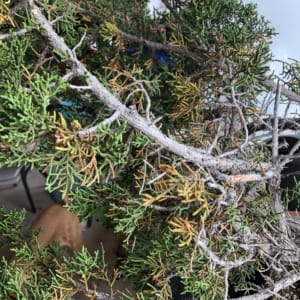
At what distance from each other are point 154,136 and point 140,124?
0.6 inches

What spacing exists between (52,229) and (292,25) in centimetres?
97

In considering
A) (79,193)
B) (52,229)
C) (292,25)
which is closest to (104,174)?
(79,193)

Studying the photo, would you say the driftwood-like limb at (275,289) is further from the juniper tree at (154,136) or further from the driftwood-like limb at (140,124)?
the driftwood-like limb at (140,124)

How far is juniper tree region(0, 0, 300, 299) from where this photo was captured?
Answer: 1.17 ft

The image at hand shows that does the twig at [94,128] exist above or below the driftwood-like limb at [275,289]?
above

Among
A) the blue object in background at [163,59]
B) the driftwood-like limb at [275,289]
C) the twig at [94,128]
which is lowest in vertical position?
the driftwood-like limb at [275,289]

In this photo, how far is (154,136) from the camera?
397mm

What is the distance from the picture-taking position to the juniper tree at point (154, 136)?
357 mm

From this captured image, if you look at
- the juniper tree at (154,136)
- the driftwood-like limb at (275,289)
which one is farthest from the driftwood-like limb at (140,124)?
the driftwood-like limb at (275,289)

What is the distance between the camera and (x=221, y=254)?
453 millimetres

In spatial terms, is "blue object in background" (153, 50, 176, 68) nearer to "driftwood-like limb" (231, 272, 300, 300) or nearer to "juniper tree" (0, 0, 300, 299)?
"juniper tree" (0, 0, 300, 299)

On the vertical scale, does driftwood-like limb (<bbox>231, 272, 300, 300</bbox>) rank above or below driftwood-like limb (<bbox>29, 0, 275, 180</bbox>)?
below

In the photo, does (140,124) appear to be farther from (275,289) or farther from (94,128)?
(275,289)

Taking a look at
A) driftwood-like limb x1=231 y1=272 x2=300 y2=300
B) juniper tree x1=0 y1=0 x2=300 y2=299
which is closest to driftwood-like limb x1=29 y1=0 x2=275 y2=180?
juniper tree x1=0 y1=0 x2=300 y2=299
